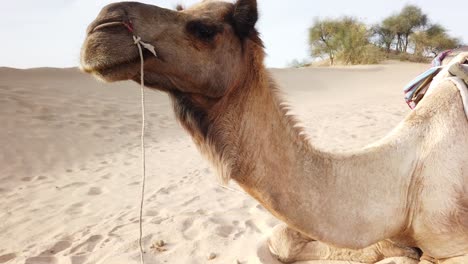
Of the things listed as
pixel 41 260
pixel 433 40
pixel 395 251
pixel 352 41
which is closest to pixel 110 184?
pixel 41 260

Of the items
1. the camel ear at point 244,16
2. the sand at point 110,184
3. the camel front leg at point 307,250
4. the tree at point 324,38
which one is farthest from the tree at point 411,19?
the camel ear at point 244,16

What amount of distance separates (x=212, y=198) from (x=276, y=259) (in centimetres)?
179

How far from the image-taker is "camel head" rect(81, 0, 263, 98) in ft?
5.00

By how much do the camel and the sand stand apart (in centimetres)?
50

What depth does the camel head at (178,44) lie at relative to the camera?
153cm

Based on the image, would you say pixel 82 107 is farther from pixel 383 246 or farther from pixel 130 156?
pixel 383 246

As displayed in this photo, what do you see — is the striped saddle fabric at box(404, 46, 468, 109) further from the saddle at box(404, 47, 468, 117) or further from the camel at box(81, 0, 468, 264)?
the camel at box(81, 0, 468, 264)

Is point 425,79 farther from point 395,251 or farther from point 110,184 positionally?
point 110,184

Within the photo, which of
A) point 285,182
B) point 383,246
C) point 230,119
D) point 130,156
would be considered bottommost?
point 130,156

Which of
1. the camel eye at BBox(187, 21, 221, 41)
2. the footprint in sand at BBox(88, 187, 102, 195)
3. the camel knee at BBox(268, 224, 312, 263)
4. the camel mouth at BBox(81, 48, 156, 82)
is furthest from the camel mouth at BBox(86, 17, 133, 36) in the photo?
the footprint in sand at BBox(88, 187, 102, 195)

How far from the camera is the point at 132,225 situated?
12.5 feet

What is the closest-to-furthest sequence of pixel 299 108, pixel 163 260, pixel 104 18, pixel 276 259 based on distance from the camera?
pixel 104 18 → pixel 276 259 → pixel 163 260 → pixel 299 108

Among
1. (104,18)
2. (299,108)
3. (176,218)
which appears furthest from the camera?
(299,108)

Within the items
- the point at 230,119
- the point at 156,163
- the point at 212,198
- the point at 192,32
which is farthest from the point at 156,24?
the point at 156,163
